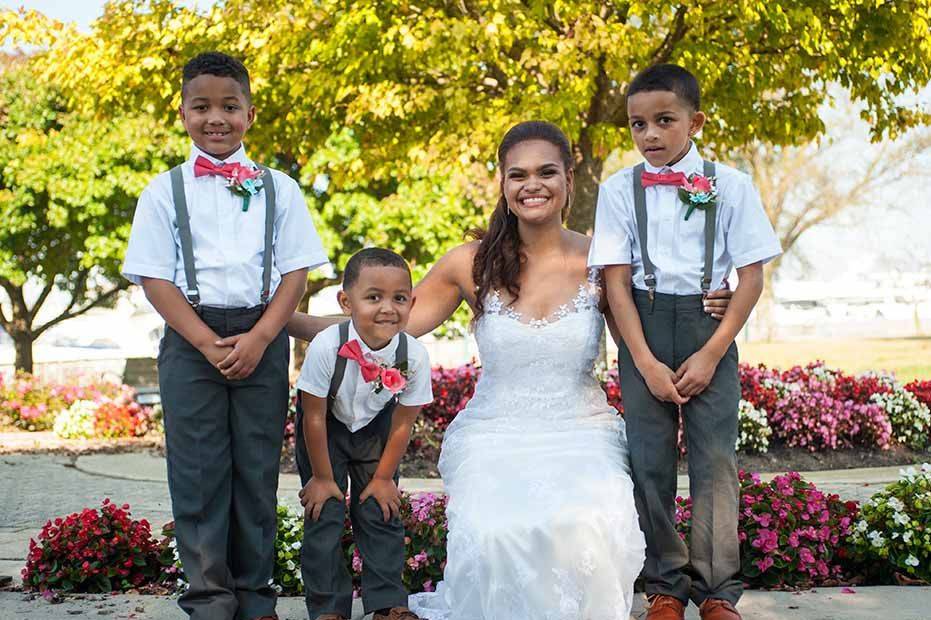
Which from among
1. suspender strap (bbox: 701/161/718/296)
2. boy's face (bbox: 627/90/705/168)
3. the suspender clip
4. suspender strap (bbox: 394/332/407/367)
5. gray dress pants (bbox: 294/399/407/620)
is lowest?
gray dress pants (bbox: 294/399/407/620)

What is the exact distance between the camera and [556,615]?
3195mm

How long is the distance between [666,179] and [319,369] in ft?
4.51

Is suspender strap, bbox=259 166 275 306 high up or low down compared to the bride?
up

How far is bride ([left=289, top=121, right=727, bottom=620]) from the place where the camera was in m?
3.23

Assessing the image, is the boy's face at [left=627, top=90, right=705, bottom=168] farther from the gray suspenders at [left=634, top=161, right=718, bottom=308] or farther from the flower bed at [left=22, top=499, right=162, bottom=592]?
the flower bed at [left=22, top=499, right=162, bottom=592]

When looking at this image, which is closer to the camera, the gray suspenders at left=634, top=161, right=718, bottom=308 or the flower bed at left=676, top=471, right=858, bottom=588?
the gray suspenders at left=634, top=161, right=718, bottom=308

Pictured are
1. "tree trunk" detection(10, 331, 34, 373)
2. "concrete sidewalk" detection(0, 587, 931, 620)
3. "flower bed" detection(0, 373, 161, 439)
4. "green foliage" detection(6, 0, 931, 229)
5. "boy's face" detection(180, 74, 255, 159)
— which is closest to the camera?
"boy's face" detection(180, 74, 255, 159)

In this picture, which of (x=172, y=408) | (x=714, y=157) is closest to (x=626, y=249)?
(x=172, y=408)

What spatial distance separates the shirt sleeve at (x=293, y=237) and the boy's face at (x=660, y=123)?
1184mm

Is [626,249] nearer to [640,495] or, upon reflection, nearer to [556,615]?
[640,495]

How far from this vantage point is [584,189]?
412 inches

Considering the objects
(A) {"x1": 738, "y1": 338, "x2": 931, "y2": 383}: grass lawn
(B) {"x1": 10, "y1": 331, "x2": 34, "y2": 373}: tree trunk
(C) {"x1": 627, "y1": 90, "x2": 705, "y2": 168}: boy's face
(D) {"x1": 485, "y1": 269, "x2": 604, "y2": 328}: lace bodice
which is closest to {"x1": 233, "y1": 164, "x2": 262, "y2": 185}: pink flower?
(D) {"x1": 485, "y1": 269, "x2": 604, "y2": 328}: lace bodice

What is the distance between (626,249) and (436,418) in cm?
554

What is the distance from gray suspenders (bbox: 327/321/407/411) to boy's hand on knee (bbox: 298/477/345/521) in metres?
0.27
